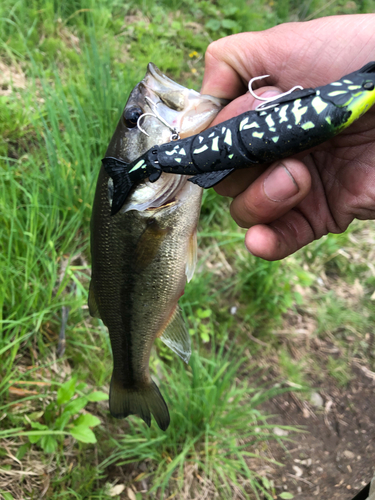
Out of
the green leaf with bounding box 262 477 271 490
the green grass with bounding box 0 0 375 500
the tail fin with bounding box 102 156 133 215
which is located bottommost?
the green leaf with bounding box 262 477 271 490

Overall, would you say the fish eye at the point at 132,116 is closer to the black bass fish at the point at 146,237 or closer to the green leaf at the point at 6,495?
the black bass fish at the point at 146,237

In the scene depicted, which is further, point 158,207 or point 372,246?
A: point 372,246

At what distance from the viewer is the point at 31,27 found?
342 cm

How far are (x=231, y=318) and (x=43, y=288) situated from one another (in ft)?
4.96

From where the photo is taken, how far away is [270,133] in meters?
0.99

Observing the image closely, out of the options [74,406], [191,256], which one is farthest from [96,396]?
[191,256]

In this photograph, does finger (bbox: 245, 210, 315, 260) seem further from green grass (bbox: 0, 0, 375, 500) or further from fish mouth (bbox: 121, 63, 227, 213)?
green grass (bbox: 0, 0, 375, 500)

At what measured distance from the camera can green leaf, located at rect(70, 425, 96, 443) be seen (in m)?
1.82

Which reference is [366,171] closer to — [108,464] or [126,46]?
[108,464]

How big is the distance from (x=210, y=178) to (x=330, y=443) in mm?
2449

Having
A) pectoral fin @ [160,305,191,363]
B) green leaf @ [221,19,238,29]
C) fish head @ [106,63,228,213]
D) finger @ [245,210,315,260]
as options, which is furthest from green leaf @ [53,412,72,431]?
green leaf @ [221,19,238,29]

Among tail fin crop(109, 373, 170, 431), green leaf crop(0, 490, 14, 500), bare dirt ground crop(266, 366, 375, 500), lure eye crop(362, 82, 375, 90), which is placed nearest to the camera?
lure eye crop(362, 82, 375, 90)

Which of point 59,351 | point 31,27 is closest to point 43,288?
point 59,351

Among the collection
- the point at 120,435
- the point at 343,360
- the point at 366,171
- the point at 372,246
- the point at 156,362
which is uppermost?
the point at 366,171
